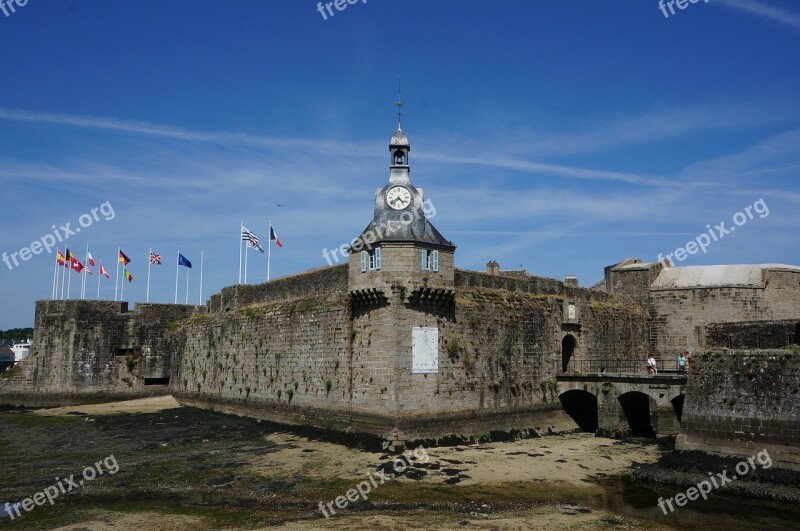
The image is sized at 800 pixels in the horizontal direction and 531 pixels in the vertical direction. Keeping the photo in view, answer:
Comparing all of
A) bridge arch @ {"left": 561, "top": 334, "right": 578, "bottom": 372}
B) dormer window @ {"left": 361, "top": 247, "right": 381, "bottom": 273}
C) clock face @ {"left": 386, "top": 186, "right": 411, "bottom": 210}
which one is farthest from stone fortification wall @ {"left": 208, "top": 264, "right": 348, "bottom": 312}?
bridge arch @ {"left": 561, "top": 334, "right": 578, "bottom": 372}

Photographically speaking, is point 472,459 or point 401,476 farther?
point 472,459

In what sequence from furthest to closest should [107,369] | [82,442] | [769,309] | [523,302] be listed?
[107,369] < [769,309] < [523,302] < [82,442]

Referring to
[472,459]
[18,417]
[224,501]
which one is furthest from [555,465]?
[18,417]

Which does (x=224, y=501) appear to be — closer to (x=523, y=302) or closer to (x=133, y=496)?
(x=133, y=496)

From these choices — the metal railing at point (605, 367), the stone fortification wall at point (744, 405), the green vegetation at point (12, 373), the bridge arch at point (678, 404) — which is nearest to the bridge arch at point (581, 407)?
the metal railing at point (605, 367)

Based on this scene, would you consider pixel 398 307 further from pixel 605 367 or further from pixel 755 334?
pixel 755 334

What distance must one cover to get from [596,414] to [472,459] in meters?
10.7

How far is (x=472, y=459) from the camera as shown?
21.8 m

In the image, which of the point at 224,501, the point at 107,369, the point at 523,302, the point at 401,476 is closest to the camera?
the point at 224,501

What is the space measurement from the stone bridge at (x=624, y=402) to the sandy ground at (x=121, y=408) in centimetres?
2233

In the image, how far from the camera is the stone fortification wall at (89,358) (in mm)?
38638

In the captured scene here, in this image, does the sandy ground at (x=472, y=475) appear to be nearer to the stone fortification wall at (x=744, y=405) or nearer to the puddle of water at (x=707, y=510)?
the puddle of water at (x=707, y=510)

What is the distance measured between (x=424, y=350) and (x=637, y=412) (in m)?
10.8

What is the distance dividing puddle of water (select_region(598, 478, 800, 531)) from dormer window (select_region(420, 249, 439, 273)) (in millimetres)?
9805
